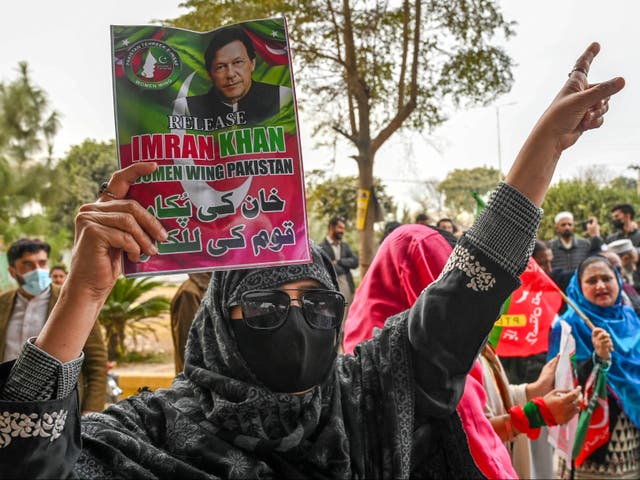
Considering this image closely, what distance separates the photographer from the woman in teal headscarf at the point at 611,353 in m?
3.65

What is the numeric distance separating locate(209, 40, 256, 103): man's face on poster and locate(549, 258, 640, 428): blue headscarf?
10.4 ft

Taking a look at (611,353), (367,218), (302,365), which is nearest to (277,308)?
(302,365)

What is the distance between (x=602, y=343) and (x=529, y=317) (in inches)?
17.3

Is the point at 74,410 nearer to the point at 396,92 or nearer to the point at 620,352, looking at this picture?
the point at 620,352

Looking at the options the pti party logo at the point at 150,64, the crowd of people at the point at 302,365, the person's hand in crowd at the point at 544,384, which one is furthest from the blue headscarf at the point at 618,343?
the pti party logo at the point at 150,64

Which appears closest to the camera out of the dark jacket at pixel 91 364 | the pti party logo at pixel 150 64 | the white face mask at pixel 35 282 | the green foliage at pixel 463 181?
the pti party logo at pixel 150 64

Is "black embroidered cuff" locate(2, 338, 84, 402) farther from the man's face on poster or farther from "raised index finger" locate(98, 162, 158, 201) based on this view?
the man's face on poster

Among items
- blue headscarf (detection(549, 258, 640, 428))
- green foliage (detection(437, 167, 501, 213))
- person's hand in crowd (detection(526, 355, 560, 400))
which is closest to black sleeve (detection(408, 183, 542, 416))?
person's hand in crowd (detection(526, 355, 560, 400))

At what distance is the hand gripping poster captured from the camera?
1.15 meters

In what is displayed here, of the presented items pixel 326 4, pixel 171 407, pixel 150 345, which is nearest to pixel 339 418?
pixel 171 407

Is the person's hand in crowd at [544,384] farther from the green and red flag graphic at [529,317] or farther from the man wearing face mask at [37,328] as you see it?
the man wearing face mask at [37,328]

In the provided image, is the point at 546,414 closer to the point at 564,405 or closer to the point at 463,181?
the point at 564,405

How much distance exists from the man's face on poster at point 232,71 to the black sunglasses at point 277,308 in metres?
0.52

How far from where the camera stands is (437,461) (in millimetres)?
1608
